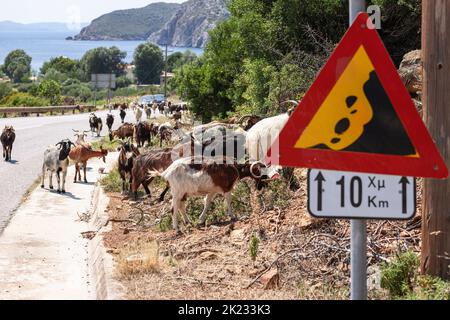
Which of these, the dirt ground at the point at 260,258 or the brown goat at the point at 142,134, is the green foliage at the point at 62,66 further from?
the dirt ground at the point at 260,258

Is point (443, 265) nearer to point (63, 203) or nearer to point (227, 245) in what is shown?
point (227, 245)

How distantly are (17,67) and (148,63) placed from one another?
36202 millimetres

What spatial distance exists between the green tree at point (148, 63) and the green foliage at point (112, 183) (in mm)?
121289

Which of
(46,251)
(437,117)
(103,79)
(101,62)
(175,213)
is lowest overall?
(46,251)

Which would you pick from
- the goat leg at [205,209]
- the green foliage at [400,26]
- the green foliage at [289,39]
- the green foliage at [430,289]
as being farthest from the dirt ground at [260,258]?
the green foliage at [400,26]

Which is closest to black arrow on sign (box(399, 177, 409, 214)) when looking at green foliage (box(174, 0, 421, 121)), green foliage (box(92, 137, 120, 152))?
green foliage (box(174, 0, 421, 121))

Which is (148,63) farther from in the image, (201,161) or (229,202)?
(229,202)

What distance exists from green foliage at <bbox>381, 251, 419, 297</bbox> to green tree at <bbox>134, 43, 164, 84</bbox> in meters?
133

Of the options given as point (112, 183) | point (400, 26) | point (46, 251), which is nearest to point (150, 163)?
point (112, 183)

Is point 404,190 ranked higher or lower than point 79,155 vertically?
higher

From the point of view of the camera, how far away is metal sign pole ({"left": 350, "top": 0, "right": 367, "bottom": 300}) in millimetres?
4047

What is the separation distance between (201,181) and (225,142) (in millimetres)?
3246

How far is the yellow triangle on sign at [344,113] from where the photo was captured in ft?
13.4

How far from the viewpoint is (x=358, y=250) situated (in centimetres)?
404
